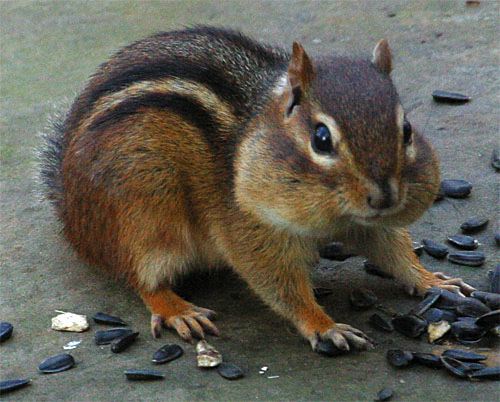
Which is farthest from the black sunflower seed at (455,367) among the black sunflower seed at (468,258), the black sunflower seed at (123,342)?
the black sunflower seed at (123,342)

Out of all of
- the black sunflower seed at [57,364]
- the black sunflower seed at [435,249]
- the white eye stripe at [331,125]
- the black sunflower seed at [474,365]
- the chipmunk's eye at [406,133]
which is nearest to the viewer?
the white eye stripe at [331,125]

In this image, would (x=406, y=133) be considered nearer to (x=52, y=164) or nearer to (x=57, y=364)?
(x=57, y=364)

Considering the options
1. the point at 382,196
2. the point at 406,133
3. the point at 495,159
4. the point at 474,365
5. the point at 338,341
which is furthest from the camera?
the point at 495,159

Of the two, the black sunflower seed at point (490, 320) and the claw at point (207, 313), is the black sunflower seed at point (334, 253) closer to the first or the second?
the claw at point (207, 313)

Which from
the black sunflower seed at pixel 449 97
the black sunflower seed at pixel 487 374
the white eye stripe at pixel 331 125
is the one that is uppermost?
the white eye stripe at pixel 331 125

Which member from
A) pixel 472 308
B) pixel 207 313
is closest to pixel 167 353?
pixel 207 313

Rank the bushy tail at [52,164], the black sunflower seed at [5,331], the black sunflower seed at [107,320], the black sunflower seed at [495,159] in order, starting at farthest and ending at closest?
the black sunflower seed at [495,159], the bushy tail at [52,164], the black sunflower seed at [107,320], the black sunflower seed at [5,331]

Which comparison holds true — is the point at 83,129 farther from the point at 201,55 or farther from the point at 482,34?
the point at 482,34
